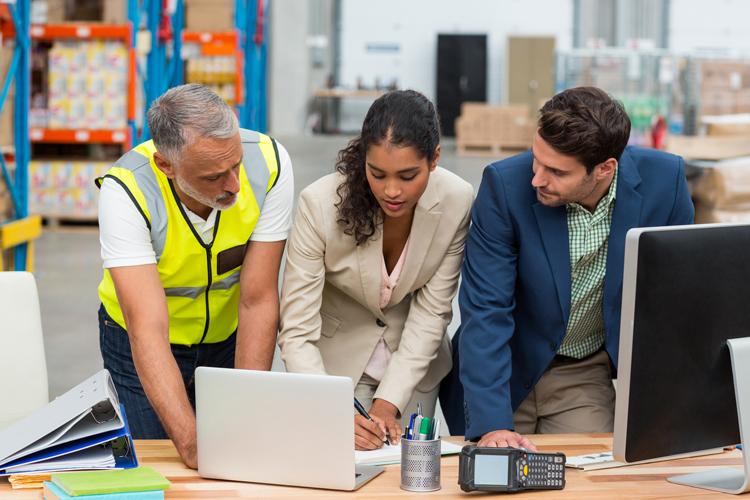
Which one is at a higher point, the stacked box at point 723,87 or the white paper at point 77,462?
the stacked box at point 723,87

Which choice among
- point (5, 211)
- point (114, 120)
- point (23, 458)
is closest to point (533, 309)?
point (23, 458)

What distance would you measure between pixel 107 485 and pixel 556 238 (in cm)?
119

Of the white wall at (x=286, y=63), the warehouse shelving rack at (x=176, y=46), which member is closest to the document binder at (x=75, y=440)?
the warehouse shelving rack at (x=176, y=46)

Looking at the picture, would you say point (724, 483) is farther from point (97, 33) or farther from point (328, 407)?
point (97, 33)

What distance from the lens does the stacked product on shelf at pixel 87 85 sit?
27.5 ft

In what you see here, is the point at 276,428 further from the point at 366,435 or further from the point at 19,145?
the point at 19,145

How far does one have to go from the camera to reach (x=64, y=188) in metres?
8.76

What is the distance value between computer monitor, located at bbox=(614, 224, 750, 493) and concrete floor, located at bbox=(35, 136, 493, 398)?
3034mm

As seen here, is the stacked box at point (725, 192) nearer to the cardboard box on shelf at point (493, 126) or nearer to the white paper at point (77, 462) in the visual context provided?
the white paper at point (77, 462)

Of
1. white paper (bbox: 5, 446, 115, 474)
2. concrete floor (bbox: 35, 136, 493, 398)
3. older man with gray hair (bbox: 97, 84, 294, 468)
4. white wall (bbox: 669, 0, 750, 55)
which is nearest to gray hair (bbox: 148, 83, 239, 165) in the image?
older man with gray hair (bbox: 97, 84, 294, 468)

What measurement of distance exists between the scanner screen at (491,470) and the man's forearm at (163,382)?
62cm

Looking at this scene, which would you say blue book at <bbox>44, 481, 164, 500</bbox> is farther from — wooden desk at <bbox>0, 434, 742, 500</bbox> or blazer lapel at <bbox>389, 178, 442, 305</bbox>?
blazer lapel at <bbox>389, 178, 442, 305</bbox>

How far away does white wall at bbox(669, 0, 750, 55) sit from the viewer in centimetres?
1870

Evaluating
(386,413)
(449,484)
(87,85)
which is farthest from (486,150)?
(449,484)
